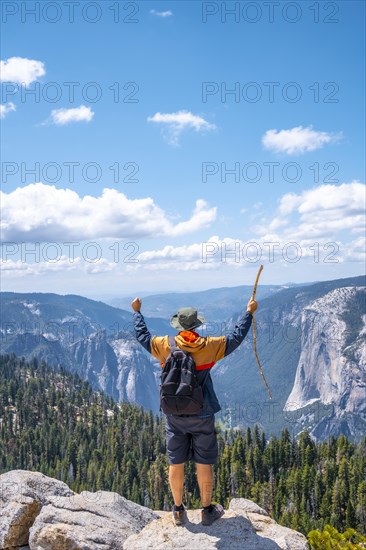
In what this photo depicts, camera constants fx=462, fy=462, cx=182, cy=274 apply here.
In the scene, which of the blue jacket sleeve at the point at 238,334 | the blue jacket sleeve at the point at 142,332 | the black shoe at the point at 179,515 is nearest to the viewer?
the blue jacket sleeve at the point at 238,334

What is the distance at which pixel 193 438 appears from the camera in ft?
46.1

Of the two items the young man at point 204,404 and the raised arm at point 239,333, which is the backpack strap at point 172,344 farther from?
the raised arm at point 239,333

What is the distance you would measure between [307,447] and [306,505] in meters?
26.2

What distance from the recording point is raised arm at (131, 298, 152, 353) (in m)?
14.3

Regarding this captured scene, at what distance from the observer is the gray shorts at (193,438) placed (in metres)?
13.6

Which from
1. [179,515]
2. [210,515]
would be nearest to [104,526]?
[179,515]

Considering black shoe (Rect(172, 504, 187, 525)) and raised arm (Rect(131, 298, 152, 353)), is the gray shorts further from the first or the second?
raised arm (Rect(131, 298, 152, 353))

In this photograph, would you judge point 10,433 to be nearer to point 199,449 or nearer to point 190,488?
point 190,488

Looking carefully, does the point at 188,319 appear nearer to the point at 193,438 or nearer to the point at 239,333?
the point at 239,333

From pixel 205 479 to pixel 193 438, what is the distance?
133 centimetres

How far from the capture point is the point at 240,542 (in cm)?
1373

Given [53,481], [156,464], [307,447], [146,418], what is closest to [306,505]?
[307,447]

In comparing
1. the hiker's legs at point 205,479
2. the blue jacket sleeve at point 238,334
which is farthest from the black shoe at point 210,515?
the blue jacket sleeve at point 238,334

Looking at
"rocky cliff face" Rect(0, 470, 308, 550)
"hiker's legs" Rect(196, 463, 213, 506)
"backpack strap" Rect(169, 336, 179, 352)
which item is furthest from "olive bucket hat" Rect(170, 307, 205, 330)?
"rocky cliff face" Rect(0, 470, 308, 550)
